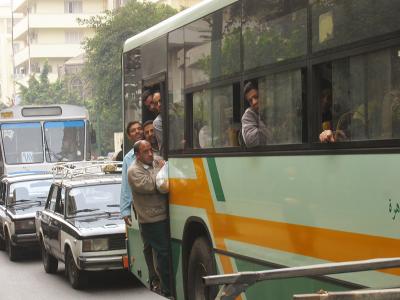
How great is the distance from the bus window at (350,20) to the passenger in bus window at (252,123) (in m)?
1.10

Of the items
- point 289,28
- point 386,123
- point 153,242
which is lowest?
point 153,242

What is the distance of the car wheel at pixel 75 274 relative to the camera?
14.7 metres

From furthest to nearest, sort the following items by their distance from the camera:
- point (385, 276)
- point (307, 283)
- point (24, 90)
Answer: point (24, 90) → point (307, 283) → point (385, 276)

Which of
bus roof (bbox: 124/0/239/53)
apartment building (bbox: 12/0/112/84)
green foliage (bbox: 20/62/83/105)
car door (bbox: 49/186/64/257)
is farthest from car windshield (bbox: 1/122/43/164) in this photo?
apartment building (bbox: 12/0/112/84)

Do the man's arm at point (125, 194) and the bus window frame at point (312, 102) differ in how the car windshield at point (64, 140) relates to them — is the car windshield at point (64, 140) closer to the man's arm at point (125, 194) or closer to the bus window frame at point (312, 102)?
the man's arm at point (125, 194)

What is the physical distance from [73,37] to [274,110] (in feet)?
361

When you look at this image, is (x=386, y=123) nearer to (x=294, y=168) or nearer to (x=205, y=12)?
(x=294, y=168)

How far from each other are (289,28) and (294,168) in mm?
1018

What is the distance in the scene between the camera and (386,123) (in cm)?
575

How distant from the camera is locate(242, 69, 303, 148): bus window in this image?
689 centimetres

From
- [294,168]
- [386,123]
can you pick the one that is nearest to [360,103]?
[386,123]

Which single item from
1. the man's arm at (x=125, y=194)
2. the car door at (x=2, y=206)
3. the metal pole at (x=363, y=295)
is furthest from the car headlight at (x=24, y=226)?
the metal pole at (x=363, y=295)

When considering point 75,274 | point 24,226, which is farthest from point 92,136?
point 75,274

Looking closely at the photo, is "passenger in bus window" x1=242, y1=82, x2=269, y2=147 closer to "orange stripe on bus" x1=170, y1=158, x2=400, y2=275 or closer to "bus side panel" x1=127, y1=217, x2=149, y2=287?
"orange stripe on bus" x1=170, y1=158, x2=400, y2=275
